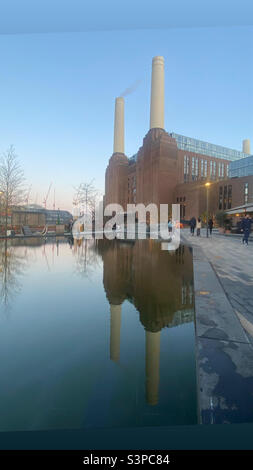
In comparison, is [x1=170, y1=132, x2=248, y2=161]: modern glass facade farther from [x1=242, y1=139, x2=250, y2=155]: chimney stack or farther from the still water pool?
the still water pool

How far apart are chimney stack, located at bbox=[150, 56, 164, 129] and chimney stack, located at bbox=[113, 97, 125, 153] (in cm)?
2432

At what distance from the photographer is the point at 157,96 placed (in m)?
61.3

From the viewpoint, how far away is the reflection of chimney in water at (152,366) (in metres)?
1.95

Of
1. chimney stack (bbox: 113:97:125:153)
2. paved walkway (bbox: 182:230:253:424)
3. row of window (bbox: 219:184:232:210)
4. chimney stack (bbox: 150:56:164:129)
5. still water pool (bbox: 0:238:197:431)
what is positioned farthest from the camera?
chimney stack (bbox: 113:97:125:153)

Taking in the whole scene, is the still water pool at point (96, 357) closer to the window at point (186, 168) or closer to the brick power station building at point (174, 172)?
the brick power station building at point (174, 172)

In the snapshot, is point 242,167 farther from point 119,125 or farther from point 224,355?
point 224,355

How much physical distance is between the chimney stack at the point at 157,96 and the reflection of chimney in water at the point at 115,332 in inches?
2628

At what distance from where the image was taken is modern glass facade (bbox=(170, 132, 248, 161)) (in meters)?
78.3

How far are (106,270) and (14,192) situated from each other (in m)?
18.5

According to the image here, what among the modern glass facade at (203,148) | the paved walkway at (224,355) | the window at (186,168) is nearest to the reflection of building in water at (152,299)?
the paved walkway at (224,355)

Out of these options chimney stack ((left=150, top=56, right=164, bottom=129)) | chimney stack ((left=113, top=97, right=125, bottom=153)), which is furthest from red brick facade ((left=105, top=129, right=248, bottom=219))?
chimney stack ((left=113, top=97, right=125, bottom=153))

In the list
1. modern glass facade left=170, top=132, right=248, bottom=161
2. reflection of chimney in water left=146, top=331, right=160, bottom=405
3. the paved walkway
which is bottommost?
reflection of chimney in water left=146, top=331, right=160, bottom=405

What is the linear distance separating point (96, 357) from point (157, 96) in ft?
235

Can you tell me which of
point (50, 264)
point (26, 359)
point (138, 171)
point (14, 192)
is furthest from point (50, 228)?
point (138, 171)
